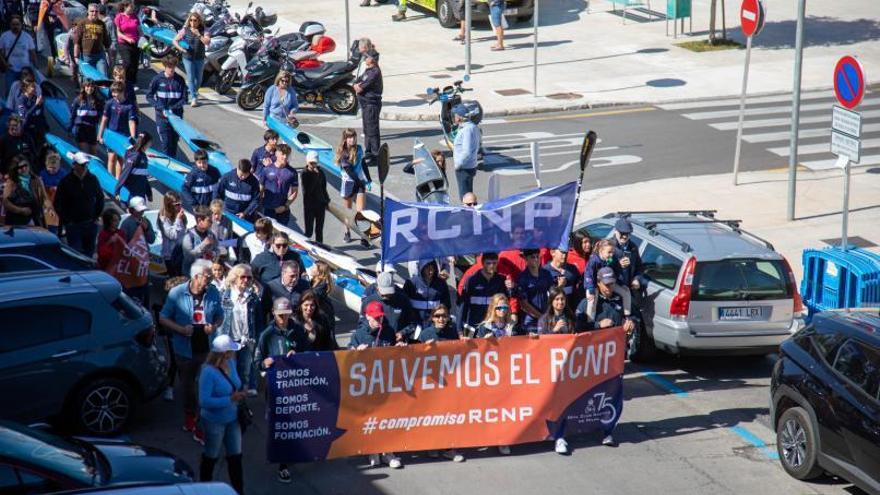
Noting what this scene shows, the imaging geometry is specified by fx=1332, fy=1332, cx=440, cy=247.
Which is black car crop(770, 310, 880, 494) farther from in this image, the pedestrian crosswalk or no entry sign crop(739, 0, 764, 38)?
the pedestrian crosswalk

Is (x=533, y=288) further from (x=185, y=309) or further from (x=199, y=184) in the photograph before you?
(x=199, y=184)

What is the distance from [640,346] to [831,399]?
340 centimetres

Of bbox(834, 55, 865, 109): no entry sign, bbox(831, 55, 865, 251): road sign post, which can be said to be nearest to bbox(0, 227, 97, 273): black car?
bbox(831, 55, 865, 251): road sign post

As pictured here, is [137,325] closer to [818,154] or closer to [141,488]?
[141,488]

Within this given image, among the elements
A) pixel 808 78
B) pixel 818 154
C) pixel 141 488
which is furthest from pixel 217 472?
pixel 808 78

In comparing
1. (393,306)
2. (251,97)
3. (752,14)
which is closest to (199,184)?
(393,306)

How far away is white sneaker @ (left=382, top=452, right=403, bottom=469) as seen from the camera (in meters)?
11.8

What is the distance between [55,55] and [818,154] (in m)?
15.3

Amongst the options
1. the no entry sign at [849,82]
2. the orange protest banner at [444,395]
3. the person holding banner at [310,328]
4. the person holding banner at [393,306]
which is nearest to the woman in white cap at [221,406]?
the orange protest banner at [444,395]

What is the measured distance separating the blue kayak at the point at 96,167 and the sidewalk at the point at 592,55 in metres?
7.74

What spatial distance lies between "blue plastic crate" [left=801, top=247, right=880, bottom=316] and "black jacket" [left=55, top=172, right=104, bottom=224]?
8.43 meters

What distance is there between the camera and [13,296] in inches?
457

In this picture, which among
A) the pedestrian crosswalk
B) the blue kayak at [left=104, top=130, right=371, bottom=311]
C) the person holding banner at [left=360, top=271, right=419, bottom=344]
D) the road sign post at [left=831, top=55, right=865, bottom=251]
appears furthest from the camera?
the pedestrian crosswalk

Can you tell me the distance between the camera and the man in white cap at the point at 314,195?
17.3 metres
